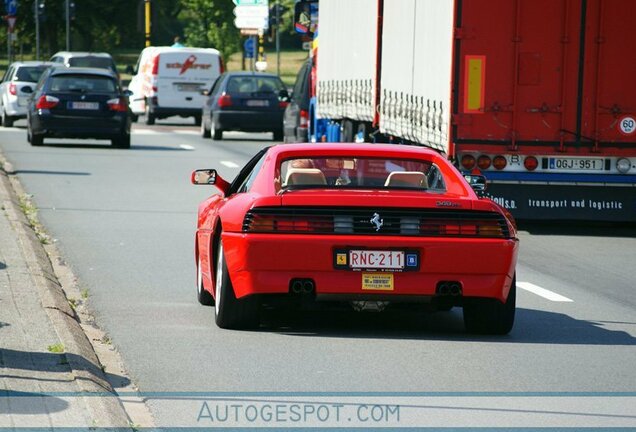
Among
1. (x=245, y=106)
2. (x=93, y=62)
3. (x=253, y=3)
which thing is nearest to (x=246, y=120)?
(x=245, y=106)

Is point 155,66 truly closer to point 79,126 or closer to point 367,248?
point 79,126

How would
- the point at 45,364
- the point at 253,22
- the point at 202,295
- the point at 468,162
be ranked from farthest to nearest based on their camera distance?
1. the point at 253,22
2. the point at 468,162
3. the point at 202,295
4. the point at 45,364

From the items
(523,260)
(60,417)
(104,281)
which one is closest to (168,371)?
(60,417)

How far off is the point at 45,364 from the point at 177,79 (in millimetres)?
37740

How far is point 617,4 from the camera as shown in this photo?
705 inches

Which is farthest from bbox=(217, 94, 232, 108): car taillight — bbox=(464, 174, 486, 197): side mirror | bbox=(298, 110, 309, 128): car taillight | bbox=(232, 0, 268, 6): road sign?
bbox=(464, 174, 486, 197): side mirror

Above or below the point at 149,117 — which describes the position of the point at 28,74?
above

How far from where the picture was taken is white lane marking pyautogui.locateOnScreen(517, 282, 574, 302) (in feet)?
41.2

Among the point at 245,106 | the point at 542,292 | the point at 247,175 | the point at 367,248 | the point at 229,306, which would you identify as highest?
the point at 247,175

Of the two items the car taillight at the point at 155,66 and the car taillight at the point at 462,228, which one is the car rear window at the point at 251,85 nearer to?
the car taillight at the point at 155,66

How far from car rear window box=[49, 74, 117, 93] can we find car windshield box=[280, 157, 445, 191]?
2194cm

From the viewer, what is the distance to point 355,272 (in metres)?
9.84

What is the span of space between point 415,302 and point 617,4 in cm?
865

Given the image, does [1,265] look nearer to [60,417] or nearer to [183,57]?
[60,417]
